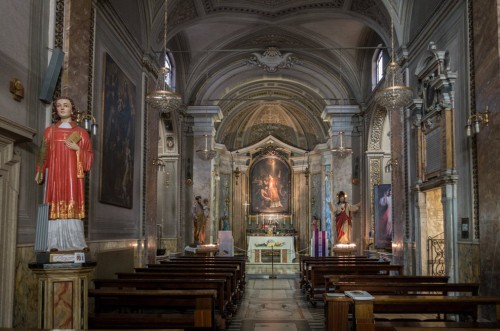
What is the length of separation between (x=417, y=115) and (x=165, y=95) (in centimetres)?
555

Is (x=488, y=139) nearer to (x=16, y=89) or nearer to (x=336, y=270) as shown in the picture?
(x=336, y=270)

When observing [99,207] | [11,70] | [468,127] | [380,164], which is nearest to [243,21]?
[380,164]

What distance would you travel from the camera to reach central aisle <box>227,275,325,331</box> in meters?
9.23

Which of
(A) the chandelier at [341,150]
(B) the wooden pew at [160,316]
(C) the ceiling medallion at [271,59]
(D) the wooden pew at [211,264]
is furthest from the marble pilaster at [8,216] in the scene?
(C) the ceiling medallion at [271,59]

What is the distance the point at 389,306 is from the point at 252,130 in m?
22.9

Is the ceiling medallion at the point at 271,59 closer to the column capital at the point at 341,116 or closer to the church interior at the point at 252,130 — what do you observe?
the church interior at the point at 252,130

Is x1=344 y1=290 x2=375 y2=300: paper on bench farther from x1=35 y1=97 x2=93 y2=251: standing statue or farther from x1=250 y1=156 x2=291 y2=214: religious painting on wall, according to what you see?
x1=250 y1=156 x2=291 y2=214: religious painting on wall

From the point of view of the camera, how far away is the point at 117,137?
11.7m

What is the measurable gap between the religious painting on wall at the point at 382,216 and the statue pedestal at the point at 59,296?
39.3ft

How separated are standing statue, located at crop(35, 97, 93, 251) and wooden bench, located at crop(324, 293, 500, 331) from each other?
2868mm

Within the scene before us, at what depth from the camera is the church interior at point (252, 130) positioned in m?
7.40

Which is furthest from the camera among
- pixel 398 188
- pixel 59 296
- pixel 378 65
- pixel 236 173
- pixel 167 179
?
pixel 236 173

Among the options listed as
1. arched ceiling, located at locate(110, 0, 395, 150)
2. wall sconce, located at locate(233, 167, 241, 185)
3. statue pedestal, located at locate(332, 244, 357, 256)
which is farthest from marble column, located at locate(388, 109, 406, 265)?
wall sconce, located at locate(233, 167, 241, 185)

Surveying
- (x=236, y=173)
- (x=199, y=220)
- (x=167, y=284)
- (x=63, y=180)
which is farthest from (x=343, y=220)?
(x=63, y=180)
